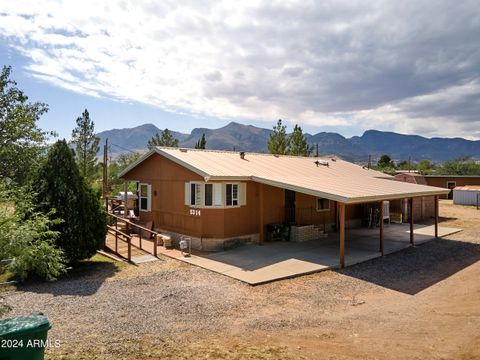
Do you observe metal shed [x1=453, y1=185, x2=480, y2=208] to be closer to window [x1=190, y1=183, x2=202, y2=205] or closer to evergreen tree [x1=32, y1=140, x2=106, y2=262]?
window [x1=190, y1=183, x2=202, y2=205]

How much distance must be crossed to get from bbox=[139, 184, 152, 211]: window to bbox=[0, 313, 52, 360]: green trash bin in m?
12.5

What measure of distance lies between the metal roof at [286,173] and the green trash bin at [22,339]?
8.66m

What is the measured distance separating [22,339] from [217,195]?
994 cm

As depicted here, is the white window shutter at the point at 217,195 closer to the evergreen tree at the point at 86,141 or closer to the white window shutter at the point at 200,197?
the white window shutter at the point at 200,197

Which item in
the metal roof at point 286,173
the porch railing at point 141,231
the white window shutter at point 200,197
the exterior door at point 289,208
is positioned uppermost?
the metal roof at point 286,173

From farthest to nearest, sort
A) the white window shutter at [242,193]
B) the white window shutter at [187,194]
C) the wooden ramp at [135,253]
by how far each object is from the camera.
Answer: the white window shutter at [187,194] → the white window shutter at [242,193] → the wooden ramp at [135,253]

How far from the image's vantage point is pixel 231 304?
28.5 ft

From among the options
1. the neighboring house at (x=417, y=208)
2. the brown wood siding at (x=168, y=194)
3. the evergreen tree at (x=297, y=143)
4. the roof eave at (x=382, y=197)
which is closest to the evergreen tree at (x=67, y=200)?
the brown wood siding at (x=168, y=194)

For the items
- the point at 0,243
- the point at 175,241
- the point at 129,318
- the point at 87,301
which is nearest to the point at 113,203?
the point at 175,241

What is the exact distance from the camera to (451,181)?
4431cm

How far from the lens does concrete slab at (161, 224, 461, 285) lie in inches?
446

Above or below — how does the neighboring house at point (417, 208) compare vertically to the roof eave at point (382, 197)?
below

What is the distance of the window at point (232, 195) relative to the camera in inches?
582

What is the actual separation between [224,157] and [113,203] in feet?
30.4
